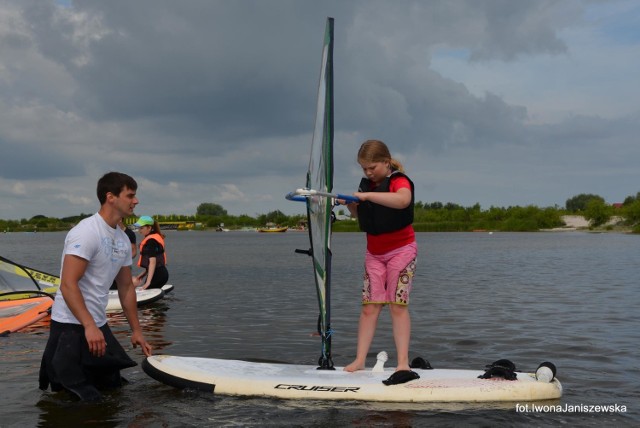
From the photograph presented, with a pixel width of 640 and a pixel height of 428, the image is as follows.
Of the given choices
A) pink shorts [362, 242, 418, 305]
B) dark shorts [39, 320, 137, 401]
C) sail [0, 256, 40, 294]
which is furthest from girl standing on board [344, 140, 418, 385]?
sail [0, 256, 40, 294]

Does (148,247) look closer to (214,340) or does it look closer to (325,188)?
(214,340)

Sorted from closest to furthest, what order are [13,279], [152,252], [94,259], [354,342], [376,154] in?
[94,259]
[376,154]
[354,342]
[13,279]
[152,252]

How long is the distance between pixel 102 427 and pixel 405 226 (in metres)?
3.24

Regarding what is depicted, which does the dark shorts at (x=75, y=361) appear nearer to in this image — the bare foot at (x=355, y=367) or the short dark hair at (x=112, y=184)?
the short dark hair at (x=112, y=184)

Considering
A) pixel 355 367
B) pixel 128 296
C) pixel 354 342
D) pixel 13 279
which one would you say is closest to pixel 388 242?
pixel 355 367

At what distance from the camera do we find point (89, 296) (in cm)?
551

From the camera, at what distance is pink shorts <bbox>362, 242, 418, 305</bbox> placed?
6.24 metres

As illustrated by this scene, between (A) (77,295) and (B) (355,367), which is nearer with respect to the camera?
(A) (77,295)

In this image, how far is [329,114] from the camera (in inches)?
246

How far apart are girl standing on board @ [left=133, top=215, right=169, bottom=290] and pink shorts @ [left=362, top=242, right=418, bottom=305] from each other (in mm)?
7618

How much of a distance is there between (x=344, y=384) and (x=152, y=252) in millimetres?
8071

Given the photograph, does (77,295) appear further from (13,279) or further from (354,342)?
(13,279)

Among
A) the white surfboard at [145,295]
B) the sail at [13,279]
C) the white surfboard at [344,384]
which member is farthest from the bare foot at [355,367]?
the sail at [13,279]

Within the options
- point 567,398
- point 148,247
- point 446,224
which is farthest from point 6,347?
point 446,224
